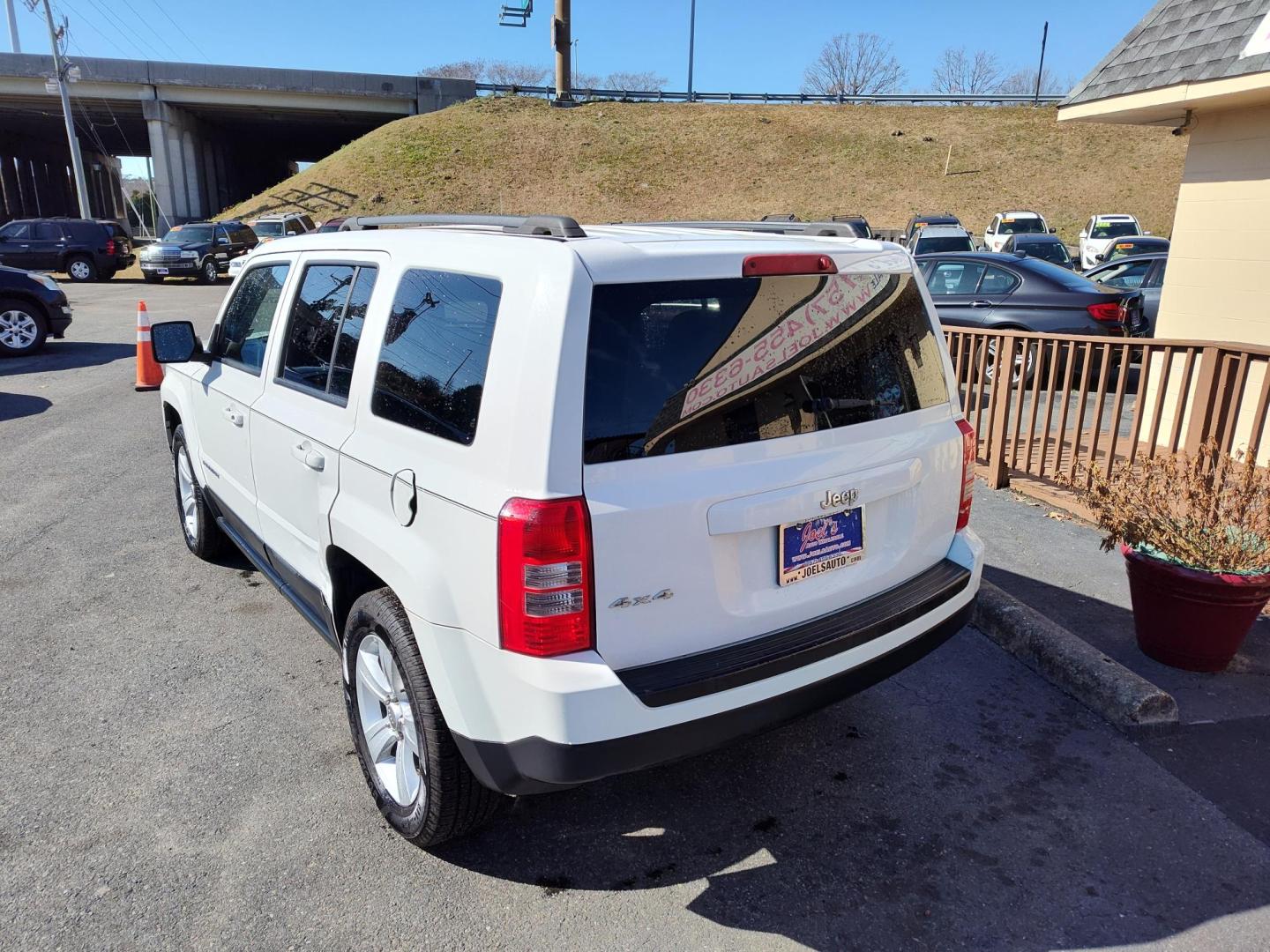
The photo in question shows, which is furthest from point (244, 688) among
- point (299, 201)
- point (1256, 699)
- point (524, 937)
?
point (299, 201)

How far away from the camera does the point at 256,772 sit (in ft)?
10.6

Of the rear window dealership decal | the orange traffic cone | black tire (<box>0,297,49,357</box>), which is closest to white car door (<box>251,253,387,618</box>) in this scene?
the rear window dealership decal

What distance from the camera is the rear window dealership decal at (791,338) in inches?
96.9

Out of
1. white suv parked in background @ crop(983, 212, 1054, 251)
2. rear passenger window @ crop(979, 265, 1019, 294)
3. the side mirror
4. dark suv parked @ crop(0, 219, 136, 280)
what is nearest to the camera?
the side mirror

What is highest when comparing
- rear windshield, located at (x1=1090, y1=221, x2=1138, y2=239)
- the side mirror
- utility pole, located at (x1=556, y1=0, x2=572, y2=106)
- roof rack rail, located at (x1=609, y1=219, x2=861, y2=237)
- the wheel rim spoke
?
utility pole, located at (x1=556, y1=0, x2=572, y2=106)

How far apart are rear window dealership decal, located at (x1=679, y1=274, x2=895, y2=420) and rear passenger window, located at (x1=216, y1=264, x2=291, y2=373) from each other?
221cm

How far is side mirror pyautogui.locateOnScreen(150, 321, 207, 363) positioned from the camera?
436 centimetres

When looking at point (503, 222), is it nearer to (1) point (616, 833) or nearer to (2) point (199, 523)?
(1) point (616, 833)

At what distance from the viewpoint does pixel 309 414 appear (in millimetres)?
3201

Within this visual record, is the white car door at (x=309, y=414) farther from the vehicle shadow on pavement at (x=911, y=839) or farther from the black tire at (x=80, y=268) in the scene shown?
the black tire at (x=80, y=268)

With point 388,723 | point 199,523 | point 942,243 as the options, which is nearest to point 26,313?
point 199,523

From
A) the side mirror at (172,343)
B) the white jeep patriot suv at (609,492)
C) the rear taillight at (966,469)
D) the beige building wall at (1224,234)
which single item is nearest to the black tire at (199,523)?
the side mirror at (172,343)

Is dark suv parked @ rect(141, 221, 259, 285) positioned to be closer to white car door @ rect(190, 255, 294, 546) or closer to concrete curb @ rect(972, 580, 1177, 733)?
white car door @ rect(190, 255, 294, 546)

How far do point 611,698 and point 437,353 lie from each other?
3.70 ft
